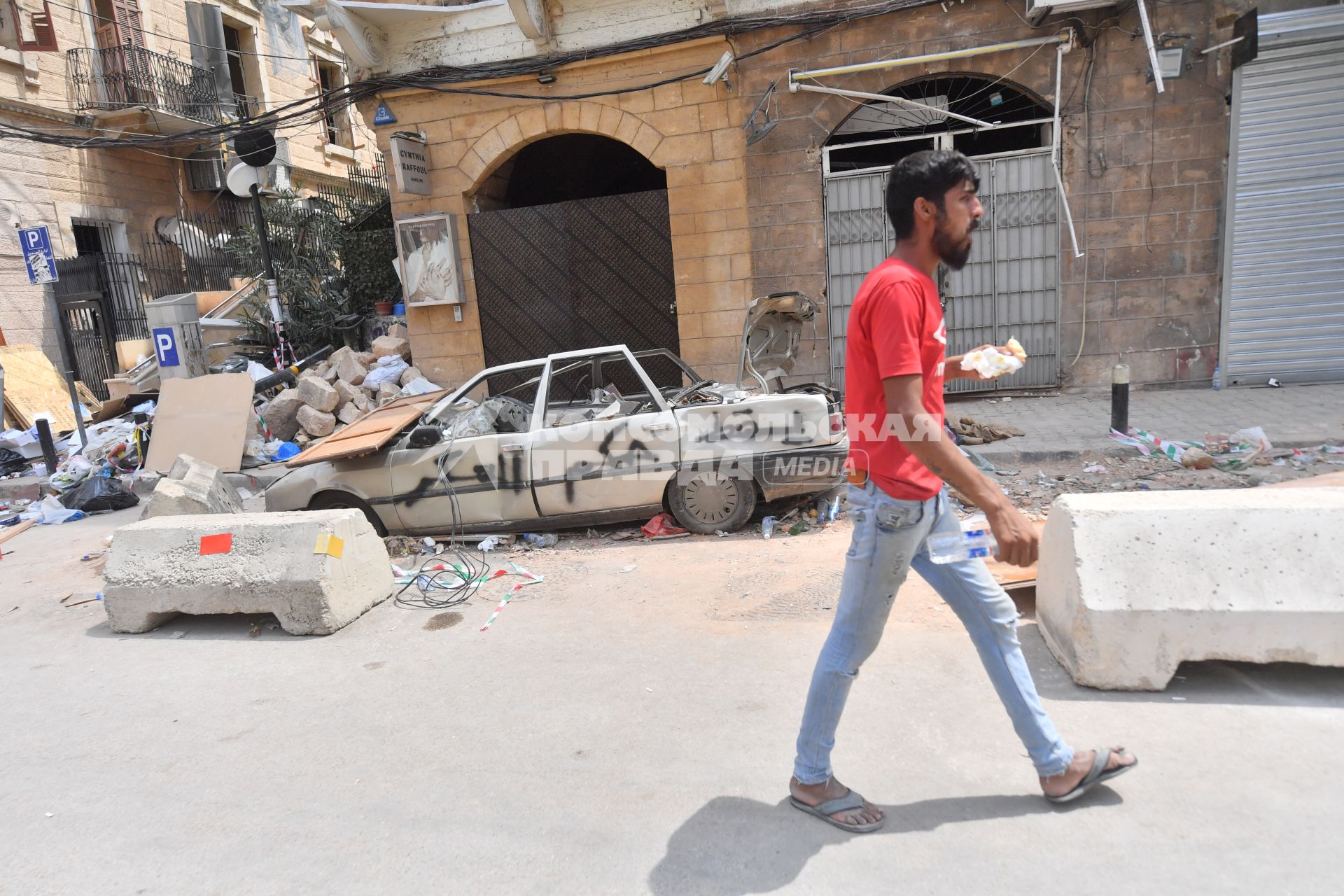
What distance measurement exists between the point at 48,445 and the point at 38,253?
2.38m

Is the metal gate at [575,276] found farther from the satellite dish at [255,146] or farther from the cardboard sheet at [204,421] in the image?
the satellite dish at [255,146]

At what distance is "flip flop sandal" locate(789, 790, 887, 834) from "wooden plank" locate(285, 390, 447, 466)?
428 cm

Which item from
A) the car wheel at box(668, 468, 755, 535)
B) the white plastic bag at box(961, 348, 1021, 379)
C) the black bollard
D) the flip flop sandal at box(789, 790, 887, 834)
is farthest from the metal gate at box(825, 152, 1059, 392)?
the black bollard

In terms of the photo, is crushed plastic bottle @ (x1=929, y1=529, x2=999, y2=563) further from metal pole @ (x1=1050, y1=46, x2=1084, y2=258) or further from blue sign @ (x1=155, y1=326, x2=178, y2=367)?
blue sign @ (x1=155, y1=326, x2=178, y2=367)

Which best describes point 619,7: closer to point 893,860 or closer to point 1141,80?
point 1141,80

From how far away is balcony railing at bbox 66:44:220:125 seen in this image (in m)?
15.1

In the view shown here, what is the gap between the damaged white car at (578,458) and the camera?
5.64m

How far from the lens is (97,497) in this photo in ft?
27.4

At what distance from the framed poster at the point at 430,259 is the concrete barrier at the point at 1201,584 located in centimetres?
928

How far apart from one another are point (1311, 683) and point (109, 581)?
624 cm

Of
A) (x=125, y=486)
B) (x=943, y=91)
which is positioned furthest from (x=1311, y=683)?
(x=125, y=486)

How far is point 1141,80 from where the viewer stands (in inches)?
339

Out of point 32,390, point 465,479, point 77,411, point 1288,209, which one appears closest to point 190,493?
point 465,479

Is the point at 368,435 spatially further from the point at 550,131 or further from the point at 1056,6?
the point at 1056,6
